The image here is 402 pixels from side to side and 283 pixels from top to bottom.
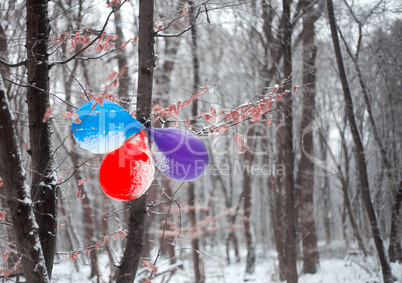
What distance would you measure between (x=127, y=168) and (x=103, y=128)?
275 millimetres

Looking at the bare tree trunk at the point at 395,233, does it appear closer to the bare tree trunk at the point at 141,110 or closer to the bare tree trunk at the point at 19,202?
the bare tree trunk at the point at 141,110

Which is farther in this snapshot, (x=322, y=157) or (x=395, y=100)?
(x=322, y=157)

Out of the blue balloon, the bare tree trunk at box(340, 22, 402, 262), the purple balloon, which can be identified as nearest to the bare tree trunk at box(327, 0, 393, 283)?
the bare tree trunk at box(340, 22, 402, 262)

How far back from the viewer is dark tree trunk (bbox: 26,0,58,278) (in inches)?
91.0

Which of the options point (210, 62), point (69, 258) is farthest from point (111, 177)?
point (210, 62)

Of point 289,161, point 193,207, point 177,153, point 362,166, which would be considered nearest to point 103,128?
point 177,153

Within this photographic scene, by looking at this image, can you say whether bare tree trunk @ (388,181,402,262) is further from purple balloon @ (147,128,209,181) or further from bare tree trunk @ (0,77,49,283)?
bare tree trunk @ (0,77,49,283)

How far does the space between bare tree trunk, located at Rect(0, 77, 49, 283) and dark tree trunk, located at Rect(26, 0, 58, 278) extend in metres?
0.21

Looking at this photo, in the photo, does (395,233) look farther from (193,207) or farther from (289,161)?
(193,207)

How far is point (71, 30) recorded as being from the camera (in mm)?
2725

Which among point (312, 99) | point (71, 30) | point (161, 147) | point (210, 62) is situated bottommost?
point (161, 147)

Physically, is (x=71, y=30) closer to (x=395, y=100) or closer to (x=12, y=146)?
(x=12, y=146)

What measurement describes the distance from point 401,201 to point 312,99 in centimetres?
339

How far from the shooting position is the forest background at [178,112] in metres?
2.39
